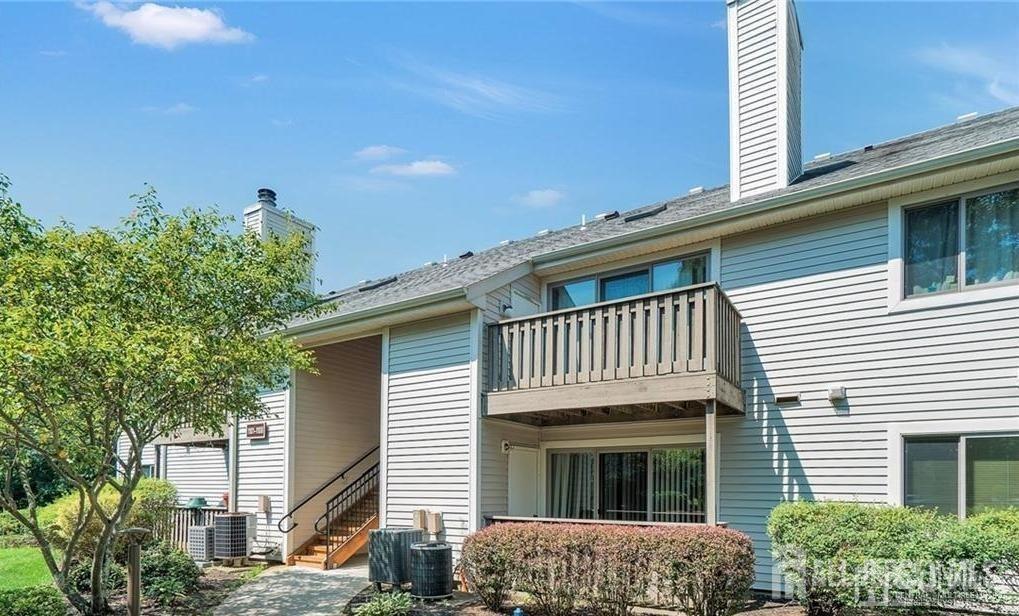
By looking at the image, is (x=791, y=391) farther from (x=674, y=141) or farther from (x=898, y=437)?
(x=674, y=141)

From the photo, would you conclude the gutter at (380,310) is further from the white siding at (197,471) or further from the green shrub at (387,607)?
the white siding at (197,471)

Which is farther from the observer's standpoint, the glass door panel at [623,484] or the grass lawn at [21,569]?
the grass lawn at [21,569]

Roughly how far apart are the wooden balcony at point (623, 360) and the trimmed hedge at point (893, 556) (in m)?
1.68

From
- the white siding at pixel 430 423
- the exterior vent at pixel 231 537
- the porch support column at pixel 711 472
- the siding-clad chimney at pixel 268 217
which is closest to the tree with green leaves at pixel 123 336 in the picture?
the white siding at pixel 430 423

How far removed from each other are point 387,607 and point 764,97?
8.50m

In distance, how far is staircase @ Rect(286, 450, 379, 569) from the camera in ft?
39.0

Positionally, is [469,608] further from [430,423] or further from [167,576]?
[167,576]

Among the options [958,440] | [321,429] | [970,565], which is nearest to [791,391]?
[958,440]

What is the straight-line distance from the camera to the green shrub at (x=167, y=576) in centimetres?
937

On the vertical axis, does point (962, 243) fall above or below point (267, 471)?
above

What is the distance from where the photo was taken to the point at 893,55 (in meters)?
11.0

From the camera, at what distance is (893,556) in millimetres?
6488

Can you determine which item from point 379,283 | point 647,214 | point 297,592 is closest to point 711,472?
point 647,214

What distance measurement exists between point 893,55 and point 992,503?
7.12 metres
